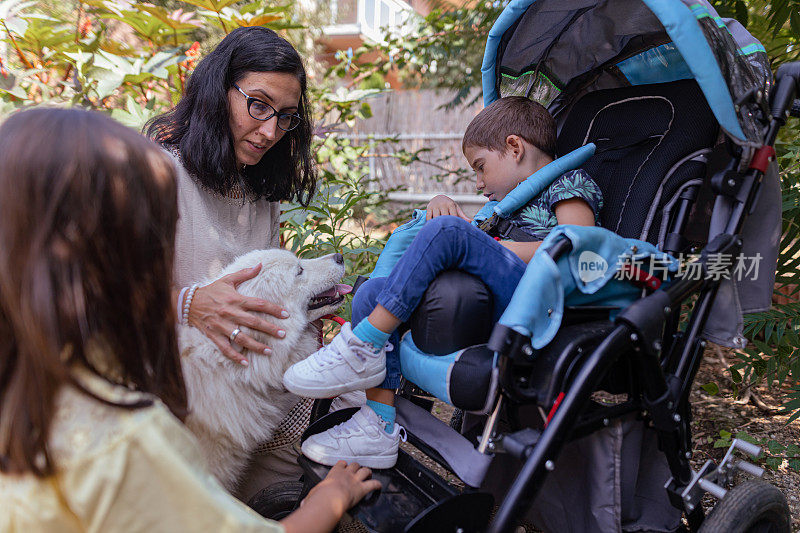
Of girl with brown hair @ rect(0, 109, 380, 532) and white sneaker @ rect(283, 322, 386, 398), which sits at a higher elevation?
girl with brown hair @ rect(0, 109, 380, 532)

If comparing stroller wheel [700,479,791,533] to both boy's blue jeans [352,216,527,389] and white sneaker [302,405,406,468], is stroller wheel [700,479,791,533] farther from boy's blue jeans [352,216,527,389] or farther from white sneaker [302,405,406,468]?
white sneaker [302,405,406,468]

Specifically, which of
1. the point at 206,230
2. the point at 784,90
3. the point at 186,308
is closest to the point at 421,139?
the point at 206,230

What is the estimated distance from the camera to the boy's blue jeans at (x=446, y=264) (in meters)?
1.63

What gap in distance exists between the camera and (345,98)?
3.92 meters

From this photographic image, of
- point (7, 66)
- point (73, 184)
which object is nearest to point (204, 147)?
point (73, 184)

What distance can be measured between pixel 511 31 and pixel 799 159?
5.58 ft

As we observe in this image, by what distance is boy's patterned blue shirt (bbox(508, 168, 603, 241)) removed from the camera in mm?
2104

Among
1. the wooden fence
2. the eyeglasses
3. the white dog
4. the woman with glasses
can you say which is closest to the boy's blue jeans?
the white dog

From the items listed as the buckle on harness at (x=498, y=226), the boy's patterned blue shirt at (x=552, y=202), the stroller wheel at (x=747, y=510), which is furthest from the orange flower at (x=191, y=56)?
the stroller wheel at (x=747, y=510)

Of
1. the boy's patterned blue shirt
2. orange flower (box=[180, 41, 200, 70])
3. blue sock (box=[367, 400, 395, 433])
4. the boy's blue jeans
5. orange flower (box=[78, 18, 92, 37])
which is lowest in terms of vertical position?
blue sock (box=[367, 400, 395, 433])

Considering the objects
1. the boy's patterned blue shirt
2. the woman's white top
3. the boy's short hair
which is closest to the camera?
the boy's patterned blue shirt

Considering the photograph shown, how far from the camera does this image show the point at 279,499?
1.95 metres
